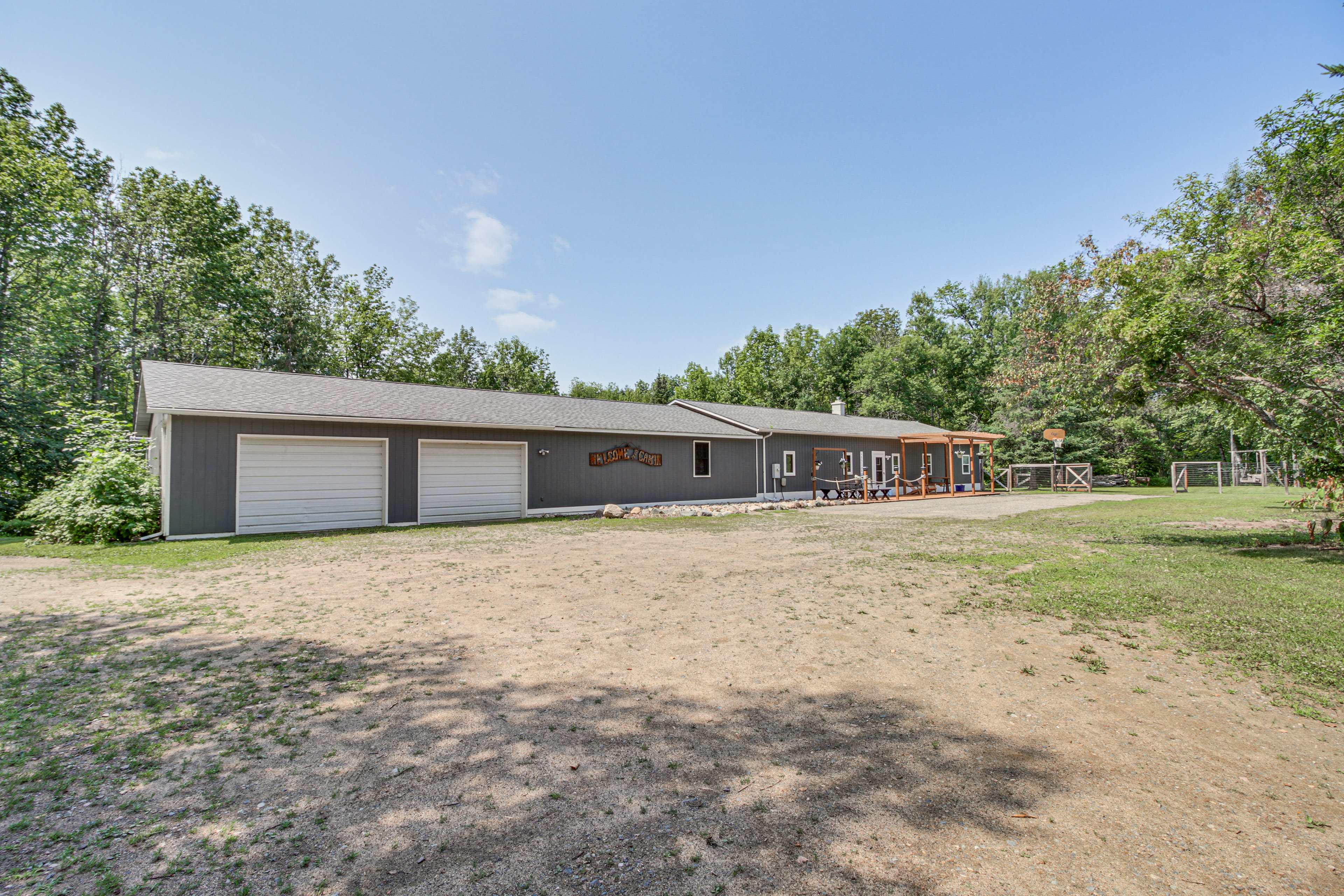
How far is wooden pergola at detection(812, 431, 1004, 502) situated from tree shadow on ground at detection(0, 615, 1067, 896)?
1819cm

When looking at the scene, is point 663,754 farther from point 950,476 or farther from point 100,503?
point 950,476

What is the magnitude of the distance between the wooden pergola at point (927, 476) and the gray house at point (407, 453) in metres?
3.92

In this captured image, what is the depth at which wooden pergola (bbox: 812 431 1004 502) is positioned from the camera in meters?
22.4

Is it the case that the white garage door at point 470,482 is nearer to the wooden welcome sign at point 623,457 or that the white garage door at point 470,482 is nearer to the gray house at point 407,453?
the gray house at point 407,453

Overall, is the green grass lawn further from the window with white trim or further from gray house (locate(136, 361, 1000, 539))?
gray house (locate(136, 361, 1000, 539))

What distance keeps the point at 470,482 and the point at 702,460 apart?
27.3 ft

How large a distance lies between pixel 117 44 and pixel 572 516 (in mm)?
15428

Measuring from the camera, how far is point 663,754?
2.70 metres

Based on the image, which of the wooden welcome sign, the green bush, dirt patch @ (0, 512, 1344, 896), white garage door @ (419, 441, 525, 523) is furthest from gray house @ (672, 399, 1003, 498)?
the green bush

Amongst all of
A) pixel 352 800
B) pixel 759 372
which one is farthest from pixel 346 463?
pixel 759 372

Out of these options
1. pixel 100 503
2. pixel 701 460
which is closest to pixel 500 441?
pixel 701 460

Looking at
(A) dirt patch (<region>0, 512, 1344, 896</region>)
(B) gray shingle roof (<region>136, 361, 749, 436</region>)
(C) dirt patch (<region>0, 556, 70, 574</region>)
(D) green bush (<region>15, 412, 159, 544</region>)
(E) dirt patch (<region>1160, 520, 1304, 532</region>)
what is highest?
(B) gray shingle roof (<region>136, 361, 749, 436</region>)

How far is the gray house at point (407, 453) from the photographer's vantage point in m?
10.8

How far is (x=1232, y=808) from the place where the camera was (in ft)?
7.32
